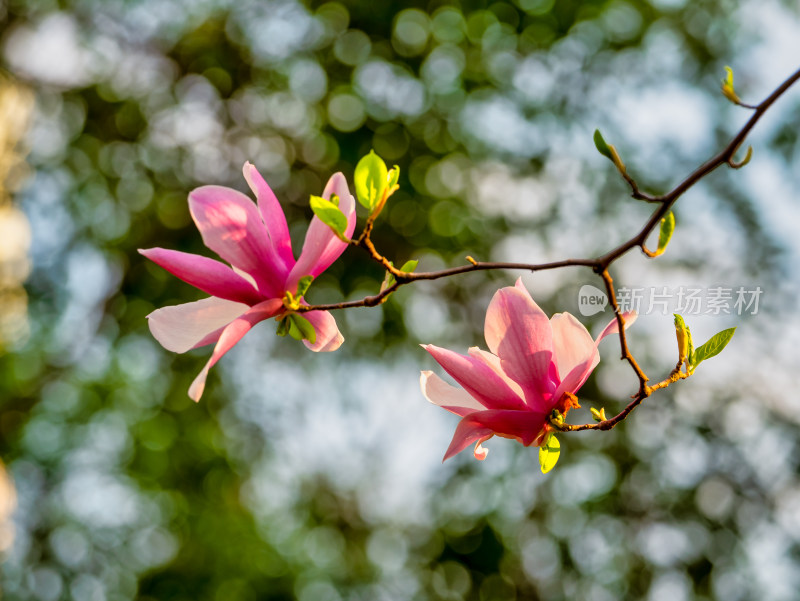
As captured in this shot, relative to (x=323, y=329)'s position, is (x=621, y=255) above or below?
above

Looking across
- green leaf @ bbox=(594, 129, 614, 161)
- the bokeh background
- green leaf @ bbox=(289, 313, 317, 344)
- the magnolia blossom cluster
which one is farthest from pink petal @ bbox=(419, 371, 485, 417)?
the bokeh background

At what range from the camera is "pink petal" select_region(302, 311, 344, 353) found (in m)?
0.67

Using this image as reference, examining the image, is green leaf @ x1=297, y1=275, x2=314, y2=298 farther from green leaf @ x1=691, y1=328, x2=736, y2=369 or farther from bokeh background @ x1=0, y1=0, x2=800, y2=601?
bokeh background @ x1=0, y1=0, x2=800, y2=601

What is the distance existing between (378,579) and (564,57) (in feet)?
8.87

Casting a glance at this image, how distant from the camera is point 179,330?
64 centimetres

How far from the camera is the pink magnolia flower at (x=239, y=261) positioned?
0.63 metres

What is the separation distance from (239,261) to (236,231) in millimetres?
24

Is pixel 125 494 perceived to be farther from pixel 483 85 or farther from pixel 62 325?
pixel 483 85

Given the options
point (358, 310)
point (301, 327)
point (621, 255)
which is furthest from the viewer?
point (358, 310)

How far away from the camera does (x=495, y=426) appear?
0.64 metres

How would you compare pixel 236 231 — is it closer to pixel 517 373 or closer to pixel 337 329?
pixel 337 329

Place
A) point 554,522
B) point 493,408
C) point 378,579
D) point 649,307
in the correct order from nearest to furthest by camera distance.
A: point 493,408 → point 649,307 → point 554,522 → point 378,579

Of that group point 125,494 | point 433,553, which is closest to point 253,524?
point 125,494

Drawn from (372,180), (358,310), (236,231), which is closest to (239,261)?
(236,231)
